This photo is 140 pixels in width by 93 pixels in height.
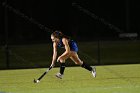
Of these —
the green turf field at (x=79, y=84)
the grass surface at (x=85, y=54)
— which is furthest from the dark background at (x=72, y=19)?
the green turf field at (x=79, y=84)

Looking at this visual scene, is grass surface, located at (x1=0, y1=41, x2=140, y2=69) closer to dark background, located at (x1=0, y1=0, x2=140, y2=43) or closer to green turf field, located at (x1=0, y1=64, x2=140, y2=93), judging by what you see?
dark background, located at (x1=0, y1=0, x2=140, y2=43)

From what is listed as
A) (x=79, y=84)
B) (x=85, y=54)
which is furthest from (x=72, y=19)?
(x=79, y=84)

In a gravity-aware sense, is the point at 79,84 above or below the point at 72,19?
below

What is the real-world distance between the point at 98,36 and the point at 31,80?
60.8 feet

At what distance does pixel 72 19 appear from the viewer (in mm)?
35344

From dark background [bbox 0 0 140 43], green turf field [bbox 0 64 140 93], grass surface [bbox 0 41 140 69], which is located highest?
A: dark background [bbox 0 0 140 43]

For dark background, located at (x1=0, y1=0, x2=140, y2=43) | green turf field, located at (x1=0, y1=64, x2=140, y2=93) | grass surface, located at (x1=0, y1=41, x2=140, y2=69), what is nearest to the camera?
green turf field, located at (x1=0, y1=64, x2=140, y2=93)

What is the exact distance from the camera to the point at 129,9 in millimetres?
34750

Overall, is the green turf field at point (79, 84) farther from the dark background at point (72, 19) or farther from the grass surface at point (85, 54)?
the dark background at point (72, 19)

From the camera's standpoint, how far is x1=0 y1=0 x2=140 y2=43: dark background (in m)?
33.8

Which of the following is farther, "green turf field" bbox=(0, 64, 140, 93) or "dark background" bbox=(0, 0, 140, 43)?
"dark background" bbox=(0, 0, 140, 43)

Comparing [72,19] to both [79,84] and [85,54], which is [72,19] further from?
[79,84]

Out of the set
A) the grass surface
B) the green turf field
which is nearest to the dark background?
the grass surface

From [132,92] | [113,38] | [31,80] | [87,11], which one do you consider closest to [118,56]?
[113,38]
